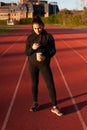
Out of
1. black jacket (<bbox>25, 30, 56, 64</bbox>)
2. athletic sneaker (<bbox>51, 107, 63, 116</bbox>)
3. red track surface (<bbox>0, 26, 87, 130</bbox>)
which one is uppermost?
black jacket (<bbox>25, 30, 56, 64</bbox>)

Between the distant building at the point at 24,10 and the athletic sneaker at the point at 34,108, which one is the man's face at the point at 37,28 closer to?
the athletic sneaker at the point at 34,108

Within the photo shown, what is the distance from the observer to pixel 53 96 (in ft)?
Result: 24.1

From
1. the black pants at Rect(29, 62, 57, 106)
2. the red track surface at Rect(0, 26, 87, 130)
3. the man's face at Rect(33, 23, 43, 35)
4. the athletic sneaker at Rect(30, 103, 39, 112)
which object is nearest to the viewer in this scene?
the red track surface at Rect(0, 26, 87, 130)

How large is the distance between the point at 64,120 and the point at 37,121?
1.57ft

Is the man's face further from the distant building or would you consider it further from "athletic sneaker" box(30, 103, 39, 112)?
the distant building

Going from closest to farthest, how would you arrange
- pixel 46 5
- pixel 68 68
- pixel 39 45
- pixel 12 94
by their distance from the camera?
pixel 39 45, pixel 12 94, pixel 68 68, pixel 46 5

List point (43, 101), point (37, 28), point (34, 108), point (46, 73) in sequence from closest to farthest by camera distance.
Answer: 1. point (37, 28)
2. point (46, 73)
3. point (34, 108)
4. point (43, 101)

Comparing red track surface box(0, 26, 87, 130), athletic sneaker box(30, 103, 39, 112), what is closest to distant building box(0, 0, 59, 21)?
red track surface box(0, 26, 87, 130)

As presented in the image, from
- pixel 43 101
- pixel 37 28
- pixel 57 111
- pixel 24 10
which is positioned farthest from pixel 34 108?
pixel 24 10

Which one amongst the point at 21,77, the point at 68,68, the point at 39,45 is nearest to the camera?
the point at 39,45

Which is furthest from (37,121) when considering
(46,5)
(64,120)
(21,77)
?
(46,5)

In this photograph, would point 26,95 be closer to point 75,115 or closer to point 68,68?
point 75,115

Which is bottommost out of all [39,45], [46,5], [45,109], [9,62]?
[46,5]

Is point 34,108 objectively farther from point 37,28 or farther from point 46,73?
point 37,28
